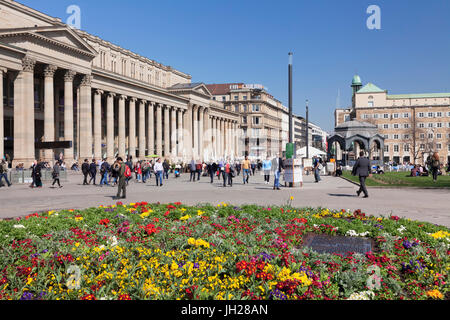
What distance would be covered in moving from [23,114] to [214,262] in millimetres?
43779

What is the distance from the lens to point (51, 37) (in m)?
47.3

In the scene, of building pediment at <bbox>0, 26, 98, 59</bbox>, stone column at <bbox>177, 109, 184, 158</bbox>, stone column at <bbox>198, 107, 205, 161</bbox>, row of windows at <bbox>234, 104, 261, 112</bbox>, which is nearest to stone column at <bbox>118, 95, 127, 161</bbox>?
building pediment at <bbox>0, 26, 98, 59</bbox>

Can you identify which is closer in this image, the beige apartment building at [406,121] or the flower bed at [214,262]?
the flower bed at [214,262]

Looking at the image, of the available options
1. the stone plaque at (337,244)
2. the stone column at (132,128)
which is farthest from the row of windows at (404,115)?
the stone plaque at (337,244)

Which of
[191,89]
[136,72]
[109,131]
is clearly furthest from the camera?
[191,89]

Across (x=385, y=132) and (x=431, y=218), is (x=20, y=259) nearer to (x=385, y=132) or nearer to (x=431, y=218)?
(x=431, y=218)

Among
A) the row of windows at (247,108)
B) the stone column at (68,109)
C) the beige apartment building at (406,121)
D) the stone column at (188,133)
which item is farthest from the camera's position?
the row of windows at (247,108)

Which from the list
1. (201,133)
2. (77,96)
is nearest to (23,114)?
(77,96)

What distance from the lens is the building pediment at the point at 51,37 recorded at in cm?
4362

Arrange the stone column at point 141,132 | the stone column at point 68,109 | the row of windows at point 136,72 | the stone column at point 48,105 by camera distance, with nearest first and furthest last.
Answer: the stone column at point 48,105
the stone column at point 68,109
the stone column at point 141,132
the row of windows at point 136,72

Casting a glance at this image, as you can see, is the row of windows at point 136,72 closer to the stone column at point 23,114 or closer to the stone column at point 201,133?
the stone column at point 201,133

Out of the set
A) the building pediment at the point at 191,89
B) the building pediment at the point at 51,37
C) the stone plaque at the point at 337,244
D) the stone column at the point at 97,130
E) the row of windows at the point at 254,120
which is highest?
the building pediment at the point at 191,89

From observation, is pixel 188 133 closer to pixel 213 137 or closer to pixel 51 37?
pixel 213 137

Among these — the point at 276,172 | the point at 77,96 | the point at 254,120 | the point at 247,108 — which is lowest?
the point at 276,172
